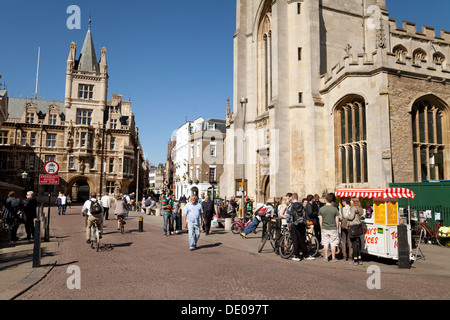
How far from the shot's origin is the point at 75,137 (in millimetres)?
46750

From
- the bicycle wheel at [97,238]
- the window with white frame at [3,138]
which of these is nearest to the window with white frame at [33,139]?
the window with white frame at [3,138]

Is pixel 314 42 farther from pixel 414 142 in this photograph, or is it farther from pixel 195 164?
pixel 195 164

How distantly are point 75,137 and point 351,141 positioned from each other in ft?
134

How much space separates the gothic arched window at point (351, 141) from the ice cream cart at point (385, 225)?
11.3 m

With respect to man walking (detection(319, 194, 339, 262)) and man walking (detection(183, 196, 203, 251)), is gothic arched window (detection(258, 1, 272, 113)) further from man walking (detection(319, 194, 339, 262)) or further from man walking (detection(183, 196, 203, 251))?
man walking (detection(319, 194, 339, 262))

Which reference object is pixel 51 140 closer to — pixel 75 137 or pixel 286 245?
pixel 75 137

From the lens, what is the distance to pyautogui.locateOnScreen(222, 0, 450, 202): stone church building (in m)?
18.3

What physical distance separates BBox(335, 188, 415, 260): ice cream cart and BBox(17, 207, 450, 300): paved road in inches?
16.7

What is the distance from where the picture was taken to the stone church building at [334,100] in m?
18.3

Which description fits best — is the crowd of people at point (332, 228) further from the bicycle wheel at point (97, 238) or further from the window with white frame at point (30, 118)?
the window with white frame at point (30, 118)

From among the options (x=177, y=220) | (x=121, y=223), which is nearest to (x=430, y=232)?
(x=177, y=220)

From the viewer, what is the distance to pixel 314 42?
22734 millimetres

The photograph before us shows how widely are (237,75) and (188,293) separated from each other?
2555 cm
